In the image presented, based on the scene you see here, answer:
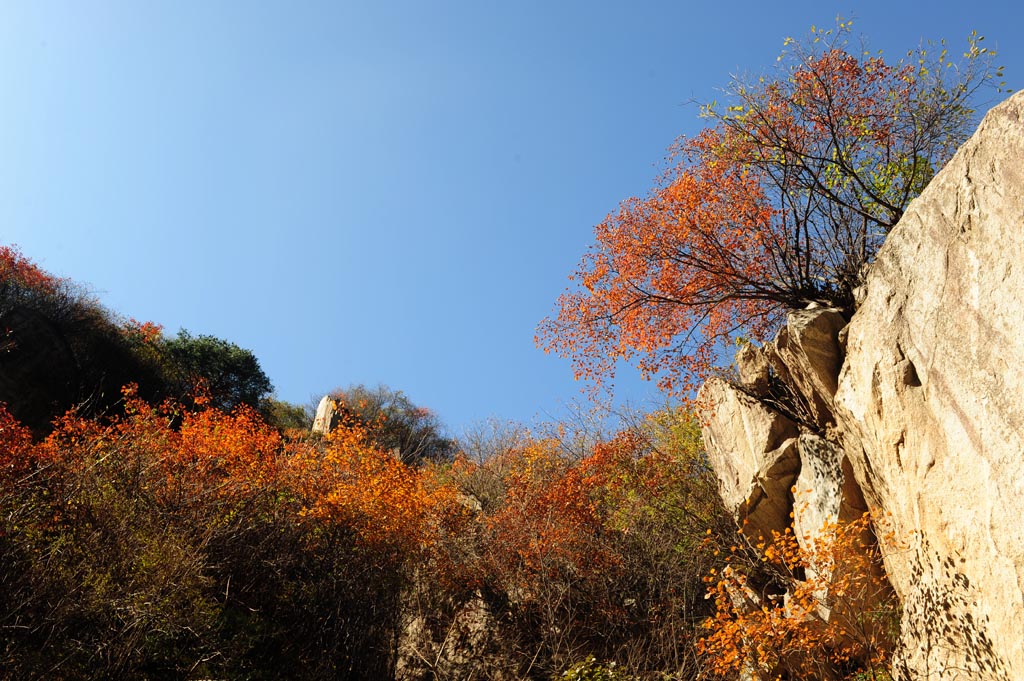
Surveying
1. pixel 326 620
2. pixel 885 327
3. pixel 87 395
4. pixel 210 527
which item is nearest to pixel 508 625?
pixel 326 620

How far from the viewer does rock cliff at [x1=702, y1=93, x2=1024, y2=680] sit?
8.17 m

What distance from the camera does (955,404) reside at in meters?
8.82

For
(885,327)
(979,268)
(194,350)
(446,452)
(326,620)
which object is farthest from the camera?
(446,452)

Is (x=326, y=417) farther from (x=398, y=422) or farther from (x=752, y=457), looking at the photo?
(x=752, y=457)

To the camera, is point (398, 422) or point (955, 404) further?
point (398, 422)

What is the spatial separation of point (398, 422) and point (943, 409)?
3164 centimetres

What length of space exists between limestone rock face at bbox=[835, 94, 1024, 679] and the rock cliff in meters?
0.02

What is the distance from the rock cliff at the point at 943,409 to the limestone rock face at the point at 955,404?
0.06 ft

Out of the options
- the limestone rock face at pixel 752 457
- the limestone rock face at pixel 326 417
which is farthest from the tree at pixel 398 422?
the limestone rock face at pixel 752 457

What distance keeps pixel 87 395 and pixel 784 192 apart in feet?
82.2

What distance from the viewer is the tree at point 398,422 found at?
118ft

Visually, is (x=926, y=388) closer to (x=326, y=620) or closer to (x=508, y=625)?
(x=508, y=625)

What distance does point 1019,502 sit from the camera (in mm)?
7805

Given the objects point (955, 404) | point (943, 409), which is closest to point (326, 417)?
point (943, 409)
